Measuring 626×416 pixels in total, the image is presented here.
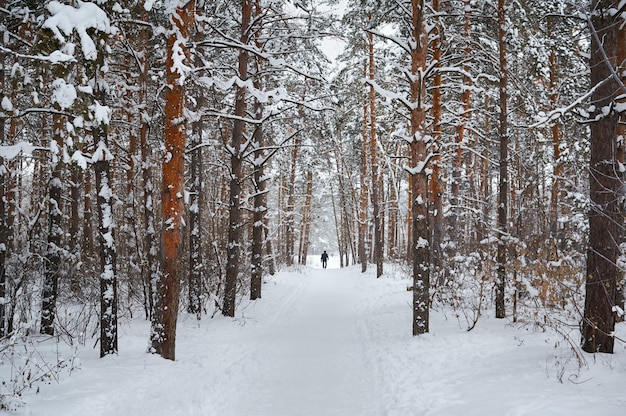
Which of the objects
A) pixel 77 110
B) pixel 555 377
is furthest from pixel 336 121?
pixel 555 377

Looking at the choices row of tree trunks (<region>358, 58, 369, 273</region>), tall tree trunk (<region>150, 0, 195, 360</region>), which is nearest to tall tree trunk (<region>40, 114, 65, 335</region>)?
tall tree trunk (<region>150, 0, 195, 360</region>)

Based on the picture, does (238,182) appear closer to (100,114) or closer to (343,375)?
(100,114)

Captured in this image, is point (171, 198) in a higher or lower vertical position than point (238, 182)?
lower

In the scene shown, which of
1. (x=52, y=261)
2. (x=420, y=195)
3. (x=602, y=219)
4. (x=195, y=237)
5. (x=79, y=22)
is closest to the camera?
(x=79, y=22)

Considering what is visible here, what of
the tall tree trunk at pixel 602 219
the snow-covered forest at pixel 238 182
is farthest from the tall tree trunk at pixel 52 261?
the tall tree trunk at pixel 602 219

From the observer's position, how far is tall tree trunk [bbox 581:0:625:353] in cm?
577

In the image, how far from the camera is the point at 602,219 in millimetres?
5840

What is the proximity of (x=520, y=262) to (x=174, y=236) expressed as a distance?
7113 millimetres

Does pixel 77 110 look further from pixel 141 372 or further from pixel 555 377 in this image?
pixel 555 377

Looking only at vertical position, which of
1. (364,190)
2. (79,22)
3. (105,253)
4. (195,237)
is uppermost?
(364,190)

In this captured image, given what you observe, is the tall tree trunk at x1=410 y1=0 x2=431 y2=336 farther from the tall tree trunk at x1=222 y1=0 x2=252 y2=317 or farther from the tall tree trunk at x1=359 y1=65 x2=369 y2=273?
the tall tree trunk at x1=359 y1=65 x2=369 y2=273

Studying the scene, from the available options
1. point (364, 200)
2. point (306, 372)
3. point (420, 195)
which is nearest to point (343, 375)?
point (306, 372)

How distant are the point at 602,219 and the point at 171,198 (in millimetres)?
6700

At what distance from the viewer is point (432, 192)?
12570mm
